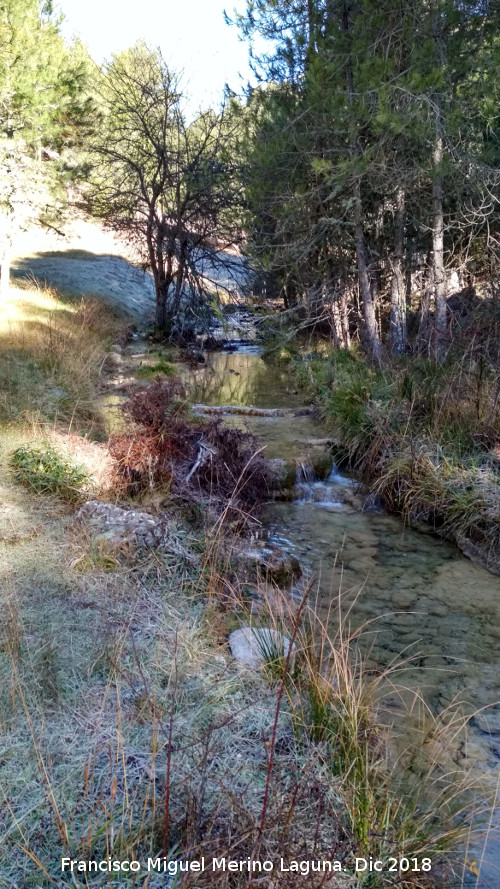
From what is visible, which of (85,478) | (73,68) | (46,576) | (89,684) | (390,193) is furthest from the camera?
(73,68)

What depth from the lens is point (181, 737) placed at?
8.81 feet

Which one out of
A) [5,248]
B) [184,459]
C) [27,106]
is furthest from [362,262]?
[27,106]

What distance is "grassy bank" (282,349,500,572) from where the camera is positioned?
5.91m

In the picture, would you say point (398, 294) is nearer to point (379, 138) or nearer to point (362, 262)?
point (362, 262)

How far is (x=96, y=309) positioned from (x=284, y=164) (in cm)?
627

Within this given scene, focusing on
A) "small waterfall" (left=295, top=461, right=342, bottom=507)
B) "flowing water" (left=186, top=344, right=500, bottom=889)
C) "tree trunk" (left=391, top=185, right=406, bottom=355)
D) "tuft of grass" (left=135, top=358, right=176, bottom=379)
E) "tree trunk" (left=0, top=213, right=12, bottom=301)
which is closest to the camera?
"flowing water" (left=186, top=344, right=500, bottom=889)

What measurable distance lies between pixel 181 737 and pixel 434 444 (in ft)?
15.7

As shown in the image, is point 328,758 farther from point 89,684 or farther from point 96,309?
point 96,309

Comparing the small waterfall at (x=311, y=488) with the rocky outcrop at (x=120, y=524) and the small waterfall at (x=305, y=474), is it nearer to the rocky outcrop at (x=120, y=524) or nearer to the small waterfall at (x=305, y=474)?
the small waterfall at (x=305, y=474)

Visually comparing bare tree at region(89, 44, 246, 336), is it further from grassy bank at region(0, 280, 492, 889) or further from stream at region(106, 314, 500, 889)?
grassy bank at region(0, 280, 492, 889)

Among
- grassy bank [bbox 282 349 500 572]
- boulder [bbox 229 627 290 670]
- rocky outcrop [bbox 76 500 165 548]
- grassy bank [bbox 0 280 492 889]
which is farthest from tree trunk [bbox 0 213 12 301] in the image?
boulder [bbox 229 627 290 670]

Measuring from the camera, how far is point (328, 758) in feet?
9.10

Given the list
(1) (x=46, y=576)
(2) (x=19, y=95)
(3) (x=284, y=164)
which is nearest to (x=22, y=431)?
(1) (x=46, y=576)

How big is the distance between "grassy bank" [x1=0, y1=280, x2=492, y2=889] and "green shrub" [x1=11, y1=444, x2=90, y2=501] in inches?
14.8
